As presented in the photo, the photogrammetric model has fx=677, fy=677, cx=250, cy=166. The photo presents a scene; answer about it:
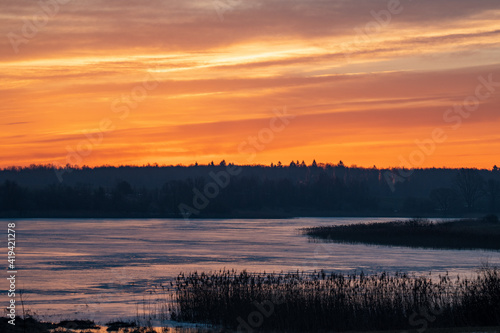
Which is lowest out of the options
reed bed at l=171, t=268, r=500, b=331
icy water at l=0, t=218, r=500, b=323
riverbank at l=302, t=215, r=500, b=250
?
reed bed at l=171, t=268, r=500, b=331

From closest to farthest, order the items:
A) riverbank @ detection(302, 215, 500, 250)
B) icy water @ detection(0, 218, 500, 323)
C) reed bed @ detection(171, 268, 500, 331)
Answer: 1. reed bed @ detection(171, 268, 500, 331)
2. icy water @ detection(0, 218, 500, 323)
3. riverbank @ detection(302, 215, 500, 250)

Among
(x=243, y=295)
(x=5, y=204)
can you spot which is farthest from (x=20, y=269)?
(x=5, y=204)

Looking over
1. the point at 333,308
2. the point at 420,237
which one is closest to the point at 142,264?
the point at 333,308

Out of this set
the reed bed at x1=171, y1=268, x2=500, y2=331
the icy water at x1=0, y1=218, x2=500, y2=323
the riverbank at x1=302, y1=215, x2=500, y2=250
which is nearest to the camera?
the reed bed at x1=171, y1=268, x2=500, y2=331

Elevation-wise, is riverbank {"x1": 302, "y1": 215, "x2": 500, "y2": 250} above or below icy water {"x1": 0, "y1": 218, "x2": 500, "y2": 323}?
above

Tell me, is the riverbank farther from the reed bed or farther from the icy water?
the reed bed

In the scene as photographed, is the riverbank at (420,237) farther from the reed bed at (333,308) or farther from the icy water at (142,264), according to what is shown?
the reed bed at (333,308)

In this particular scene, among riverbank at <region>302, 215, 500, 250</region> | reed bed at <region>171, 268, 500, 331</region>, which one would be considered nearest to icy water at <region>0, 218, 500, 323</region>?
reed bed at <region>171, 268, 500, 331</region>

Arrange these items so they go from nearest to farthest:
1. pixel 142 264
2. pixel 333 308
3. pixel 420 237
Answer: pixel 333 308 < pixel 142 264 < pixel 420 237

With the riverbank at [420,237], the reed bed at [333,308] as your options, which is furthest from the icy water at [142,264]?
the riverbank at [420,237]

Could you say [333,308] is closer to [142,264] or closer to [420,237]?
[142,264]

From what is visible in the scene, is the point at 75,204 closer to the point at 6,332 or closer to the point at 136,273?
the point at 136,273

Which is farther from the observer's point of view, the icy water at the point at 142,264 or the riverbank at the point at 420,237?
the riverbank at the point at 420,237

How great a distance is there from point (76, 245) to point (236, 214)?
114733 mm
